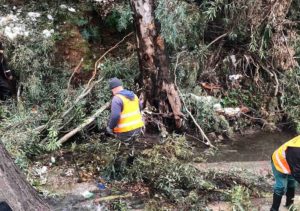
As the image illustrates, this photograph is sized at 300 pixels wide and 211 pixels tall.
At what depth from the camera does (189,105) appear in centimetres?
777

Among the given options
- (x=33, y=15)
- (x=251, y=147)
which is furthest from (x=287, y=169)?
(x=33, y=15)

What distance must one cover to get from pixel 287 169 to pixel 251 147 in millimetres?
2725

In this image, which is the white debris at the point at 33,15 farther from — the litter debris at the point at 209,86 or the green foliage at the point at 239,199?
the green foliage at the point at 239,199

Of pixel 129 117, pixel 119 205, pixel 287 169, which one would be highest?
pixel 129 117

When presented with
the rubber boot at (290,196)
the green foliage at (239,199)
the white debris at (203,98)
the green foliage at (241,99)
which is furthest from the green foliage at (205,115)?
the rubber boot at (290,196)

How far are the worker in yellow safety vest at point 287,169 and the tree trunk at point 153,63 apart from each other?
2.75 meters

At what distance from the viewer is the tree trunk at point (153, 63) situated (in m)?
7.17

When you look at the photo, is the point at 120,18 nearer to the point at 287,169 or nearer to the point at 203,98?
the point at 203,98

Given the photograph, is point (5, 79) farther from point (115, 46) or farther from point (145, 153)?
point (145, 153)

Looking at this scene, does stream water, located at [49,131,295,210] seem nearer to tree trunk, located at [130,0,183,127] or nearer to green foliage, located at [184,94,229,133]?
green foliage, located at [184,94,229,133]

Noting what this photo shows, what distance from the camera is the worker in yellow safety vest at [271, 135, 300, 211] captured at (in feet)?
15.1

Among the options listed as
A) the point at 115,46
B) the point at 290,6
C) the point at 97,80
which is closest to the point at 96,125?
the point at 97,80

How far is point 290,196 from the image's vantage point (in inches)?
208

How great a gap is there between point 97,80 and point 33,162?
83.9 inches
